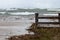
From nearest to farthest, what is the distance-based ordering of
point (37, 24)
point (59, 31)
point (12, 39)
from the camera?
1. point (12, 39)
2. point (59, 31)
3. point (37, 24)

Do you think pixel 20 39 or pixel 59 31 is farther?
pixel 59 31

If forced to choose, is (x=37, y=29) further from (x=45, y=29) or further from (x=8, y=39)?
(x=8, y=39)

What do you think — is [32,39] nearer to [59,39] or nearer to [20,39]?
[20,39]

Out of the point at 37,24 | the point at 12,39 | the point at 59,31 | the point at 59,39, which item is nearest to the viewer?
the point at 59,39

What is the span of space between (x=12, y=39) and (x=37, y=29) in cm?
362

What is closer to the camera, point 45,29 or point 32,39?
point 32,39

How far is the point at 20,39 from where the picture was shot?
12.0m

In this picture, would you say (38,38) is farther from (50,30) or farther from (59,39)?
(50,30)

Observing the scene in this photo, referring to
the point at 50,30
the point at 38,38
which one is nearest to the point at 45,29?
the point at 50,30

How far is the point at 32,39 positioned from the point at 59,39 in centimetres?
148

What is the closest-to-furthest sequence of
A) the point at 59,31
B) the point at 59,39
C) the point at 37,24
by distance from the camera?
the point at 59,39
the point at 59,31
the point at 37,24

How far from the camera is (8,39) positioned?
12.4 meters

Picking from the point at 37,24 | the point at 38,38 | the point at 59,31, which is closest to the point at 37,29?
the point at 37,24

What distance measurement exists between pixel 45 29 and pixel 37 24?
82cm
